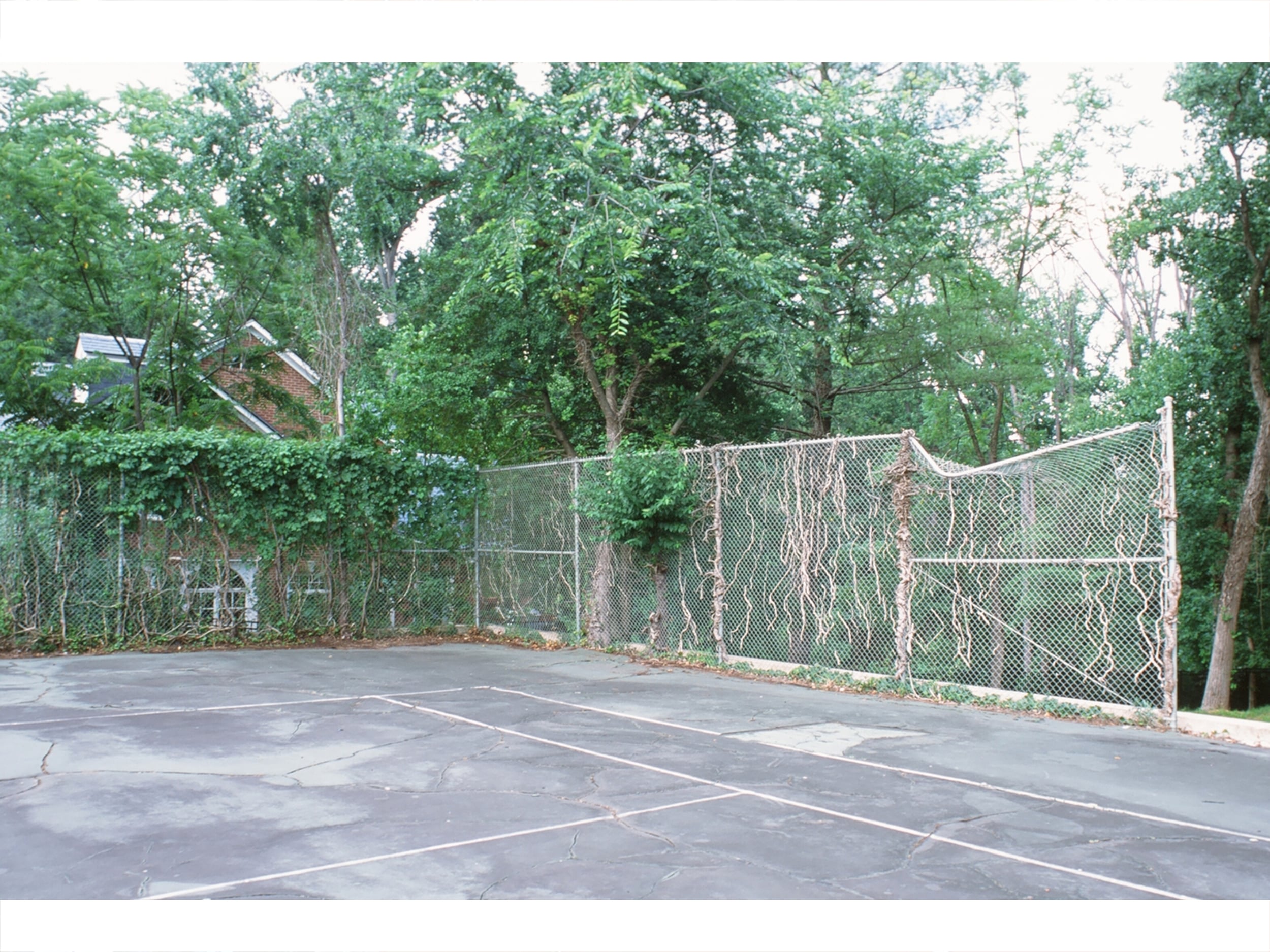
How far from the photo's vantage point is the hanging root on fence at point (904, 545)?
9.45 meters

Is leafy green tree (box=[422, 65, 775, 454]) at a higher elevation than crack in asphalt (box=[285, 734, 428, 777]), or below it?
higher

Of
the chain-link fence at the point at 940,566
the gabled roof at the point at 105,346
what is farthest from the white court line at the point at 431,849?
the gabled roof at the point at 105,346

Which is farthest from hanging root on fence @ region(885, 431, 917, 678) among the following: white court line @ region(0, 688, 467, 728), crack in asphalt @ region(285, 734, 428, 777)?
crack in asphalt @ region(285, 734, 428, 777)

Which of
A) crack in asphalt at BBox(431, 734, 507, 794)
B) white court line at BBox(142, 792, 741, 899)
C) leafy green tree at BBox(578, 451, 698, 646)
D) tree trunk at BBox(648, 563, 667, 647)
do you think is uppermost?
leafy green tree at BBox(578, 451, 698, 646)

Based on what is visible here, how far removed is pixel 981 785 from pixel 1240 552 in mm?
11525

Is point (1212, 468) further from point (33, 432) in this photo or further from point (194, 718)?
point (33, 432)

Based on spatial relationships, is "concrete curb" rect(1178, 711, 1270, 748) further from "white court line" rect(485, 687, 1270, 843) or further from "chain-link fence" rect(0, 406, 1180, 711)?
"white court line" rect(485, 687, 1270, 843)

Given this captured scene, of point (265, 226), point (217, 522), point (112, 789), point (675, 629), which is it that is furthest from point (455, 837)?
point (265, 226)

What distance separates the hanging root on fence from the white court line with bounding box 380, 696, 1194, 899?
155 inches

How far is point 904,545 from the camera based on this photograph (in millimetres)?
9539

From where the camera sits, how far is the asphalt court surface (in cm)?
412

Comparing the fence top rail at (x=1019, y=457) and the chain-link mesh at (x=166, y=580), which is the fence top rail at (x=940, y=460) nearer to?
the fence top rail at (x=1019, y=457)

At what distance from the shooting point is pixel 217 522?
13.8 m

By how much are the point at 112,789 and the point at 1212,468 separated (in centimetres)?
1733
